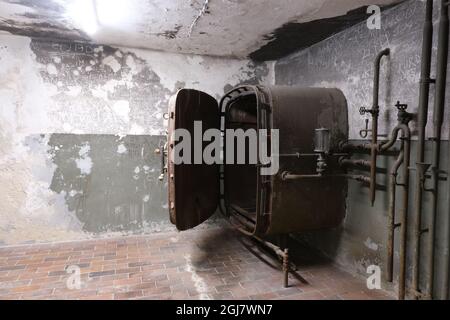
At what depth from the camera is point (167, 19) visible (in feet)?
10.2

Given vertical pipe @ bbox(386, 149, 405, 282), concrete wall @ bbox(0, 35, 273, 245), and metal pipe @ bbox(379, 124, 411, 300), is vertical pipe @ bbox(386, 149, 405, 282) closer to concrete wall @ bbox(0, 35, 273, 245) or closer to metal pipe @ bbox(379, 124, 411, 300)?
metal pipe @ bbox(379, 124, 411, 300)

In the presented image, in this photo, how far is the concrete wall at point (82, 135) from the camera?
381cm

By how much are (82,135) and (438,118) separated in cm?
405

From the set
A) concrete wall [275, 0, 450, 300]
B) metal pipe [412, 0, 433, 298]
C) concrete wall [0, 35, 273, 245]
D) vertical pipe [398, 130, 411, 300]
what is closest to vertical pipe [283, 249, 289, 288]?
concrete wall [275, 0, 450, 300]

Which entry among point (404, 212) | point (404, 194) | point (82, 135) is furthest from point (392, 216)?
point (82, 135)

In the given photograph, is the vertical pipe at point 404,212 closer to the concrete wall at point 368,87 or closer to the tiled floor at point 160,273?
the concrete wall at point 368,87

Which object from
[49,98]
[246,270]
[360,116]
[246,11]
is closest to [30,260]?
[49,98]

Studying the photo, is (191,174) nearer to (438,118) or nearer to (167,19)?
(167,19)

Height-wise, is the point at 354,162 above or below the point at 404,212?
above

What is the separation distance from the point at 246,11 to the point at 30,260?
3706 mm

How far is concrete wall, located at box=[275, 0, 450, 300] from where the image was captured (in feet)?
8.13

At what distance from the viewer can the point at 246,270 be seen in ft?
10.5
